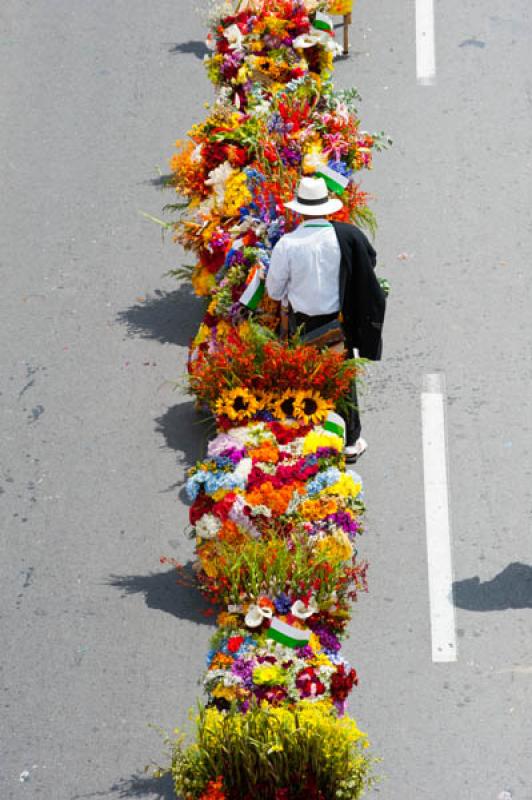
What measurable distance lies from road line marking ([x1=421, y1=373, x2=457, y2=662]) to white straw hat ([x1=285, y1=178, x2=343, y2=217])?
193 cm

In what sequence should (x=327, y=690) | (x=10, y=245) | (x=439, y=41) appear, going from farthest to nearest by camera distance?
(x=439, y=41) < (x=10, y=245) < (x=327, y=690)

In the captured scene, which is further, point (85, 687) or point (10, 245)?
point (10, 245)

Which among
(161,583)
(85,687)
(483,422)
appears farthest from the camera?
(483,422)

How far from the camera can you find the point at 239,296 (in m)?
9.83

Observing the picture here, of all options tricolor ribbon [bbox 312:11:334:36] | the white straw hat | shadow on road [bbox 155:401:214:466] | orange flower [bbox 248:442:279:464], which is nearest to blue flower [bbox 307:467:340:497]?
orange flower [bbox 248:442:279:464]

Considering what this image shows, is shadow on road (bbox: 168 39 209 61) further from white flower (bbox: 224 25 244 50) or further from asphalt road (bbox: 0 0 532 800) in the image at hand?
white flower (bbox: 224 25 244 50)

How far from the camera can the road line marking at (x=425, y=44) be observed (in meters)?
14.4

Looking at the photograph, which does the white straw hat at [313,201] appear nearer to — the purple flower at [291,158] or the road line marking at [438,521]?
the purple flower at [291,158]

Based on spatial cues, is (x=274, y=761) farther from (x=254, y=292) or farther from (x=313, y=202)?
(x=313, y=202)

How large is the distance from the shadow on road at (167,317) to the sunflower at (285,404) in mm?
2876

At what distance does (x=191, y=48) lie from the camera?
1508cm

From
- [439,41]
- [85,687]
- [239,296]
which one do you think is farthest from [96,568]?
[439,41]

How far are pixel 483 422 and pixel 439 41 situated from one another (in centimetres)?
572

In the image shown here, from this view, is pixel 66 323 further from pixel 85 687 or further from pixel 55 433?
pixel 85 687
